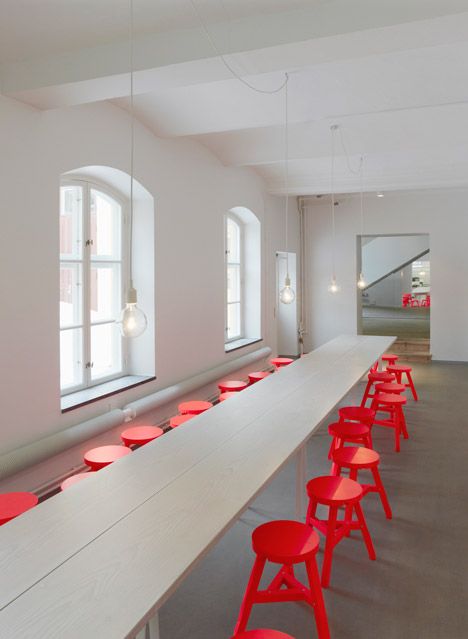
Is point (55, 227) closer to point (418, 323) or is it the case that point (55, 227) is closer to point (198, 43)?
point (198, 43)

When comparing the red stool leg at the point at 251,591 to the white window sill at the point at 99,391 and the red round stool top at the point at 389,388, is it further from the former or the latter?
the red round stool top at the point at 389,388

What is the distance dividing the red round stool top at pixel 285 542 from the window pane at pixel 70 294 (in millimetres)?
2255

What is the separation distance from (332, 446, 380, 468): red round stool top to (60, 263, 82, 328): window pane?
2009mm

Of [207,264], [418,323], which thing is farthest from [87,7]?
[418,323]

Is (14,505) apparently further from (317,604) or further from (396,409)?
(396,409)

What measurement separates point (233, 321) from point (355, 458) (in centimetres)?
395

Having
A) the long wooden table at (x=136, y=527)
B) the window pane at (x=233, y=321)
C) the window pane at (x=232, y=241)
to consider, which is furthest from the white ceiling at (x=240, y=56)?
the window pane at (x=233, y=321)

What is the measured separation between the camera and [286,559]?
1768 millimetres

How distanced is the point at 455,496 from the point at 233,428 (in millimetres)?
1598

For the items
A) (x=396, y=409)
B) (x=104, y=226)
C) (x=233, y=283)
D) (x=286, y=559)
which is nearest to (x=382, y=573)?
(x=286, y=559)

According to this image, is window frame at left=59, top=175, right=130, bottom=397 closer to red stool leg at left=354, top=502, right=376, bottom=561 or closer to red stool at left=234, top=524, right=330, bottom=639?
red stool leg at left=354, top=502, right=376, bottom=561

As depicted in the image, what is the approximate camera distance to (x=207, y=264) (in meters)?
5.15

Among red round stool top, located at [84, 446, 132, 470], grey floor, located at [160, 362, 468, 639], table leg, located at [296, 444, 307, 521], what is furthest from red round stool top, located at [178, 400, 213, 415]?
table leg, located at [296, 444, 307, 521]

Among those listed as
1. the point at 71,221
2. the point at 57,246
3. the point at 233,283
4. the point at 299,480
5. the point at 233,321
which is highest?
the point at 71,221
